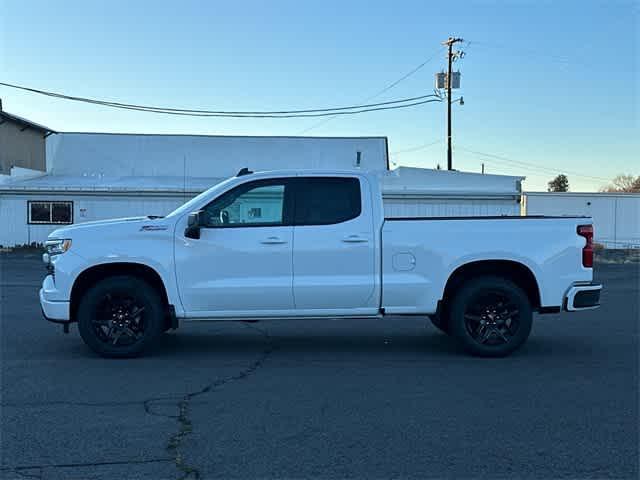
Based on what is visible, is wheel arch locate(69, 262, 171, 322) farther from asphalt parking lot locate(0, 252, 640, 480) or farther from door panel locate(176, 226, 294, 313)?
asphalt parking lot locate(0, 252, 640, 480)

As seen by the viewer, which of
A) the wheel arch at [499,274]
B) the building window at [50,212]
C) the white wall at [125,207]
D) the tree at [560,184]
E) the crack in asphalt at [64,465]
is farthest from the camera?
the tree at [560,184]

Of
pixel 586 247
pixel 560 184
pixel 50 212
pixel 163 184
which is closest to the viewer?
pixel 586 247

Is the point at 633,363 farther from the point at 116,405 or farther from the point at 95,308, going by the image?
the point at 95,308

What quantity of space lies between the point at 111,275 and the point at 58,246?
0.66 metres

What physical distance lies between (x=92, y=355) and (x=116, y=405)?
7.14ft

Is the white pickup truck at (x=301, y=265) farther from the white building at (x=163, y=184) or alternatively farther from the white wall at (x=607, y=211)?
the white wall at (x=607, y=211)

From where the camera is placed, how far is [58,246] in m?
7.31

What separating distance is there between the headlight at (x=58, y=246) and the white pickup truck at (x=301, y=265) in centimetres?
2

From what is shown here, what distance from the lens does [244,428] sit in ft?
16.2

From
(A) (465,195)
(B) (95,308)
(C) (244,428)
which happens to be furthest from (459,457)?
(A) (465,195)

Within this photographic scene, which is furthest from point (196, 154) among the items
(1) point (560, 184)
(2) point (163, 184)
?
(1) point (560, 184)

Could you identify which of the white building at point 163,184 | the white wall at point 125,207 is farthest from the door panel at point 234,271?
the white wall at point 125,207

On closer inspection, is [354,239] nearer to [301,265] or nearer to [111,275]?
[301,265]

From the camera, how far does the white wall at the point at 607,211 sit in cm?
2998
